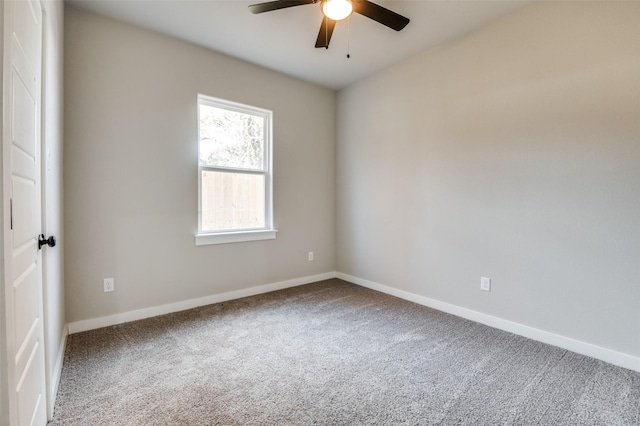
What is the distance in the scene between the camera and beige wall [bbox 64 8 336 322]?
8.33 ft

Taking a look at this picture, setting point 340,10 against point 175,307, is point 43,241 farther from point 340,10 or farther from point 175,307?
point 340,10

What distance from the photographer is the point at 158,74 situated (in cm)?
289

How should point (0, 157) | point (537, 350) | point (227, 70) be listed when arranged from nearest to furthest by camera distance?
point (0, 157)
point (537, 350)
point (227, 70)

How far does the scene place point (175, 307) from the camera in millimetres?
3045

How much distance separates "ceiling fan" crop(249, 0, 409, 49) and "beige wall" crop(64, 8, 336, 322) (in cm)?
133

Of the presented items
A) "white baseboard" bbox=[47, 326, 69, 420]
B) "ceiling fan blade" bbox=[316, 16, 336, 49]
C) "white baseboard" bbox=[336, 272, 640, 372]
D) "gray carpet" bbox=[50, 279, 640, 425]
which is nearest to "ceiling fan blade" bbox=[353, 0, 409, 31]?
"ceiling fan blade" bbox=[316, 16, 336, 49]

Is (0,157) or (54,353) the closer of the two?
(0,157)

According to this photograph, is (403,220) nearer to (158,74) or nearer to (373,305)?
(373,305)

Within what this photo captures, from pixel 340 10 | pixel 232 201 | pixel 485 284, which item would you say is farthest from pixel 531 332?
pixel 232 201

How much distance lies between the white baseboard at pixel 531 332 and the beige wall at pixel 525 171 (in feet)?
0.14

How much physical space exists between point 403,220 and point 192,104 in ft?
Answer: 8.35

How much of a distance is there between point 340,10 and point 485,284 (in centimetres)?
252

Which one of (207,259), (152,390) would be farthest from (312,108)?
(152,390)

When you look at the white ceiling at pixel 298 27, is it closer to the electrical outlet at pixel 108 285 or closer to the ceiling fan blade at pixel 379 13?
the ceiling fan blade at pixel 379 13
